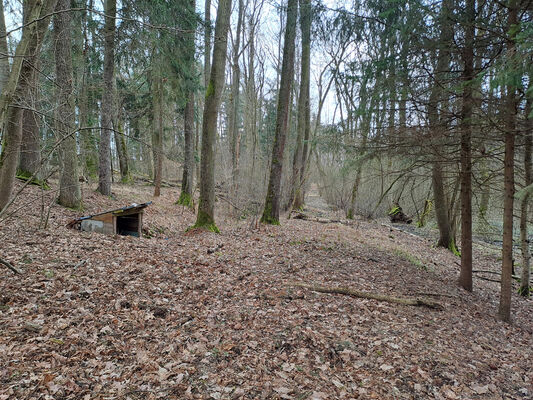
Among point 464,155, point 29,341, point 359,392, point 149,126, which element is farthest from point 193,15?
point 359,392

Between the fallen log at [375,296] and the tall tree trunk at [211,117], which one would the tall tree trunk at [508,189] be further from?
the tall tree trunk at [211,117]

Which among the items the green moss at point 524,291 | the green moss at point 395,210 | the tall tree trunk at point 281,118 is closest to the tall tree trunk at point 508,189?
the green moss at point 524,291

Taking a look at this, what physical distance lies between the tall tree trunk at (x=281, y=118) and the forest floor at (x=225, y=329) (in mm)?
3602

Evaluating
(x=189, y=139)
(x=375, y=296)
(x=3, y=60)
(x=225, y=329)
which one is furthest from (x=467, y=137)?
(x=189, y=139)

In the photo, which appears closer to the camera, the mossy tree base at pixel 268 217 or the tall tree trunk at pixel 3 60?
the tall tree trunk at pixel 3 60

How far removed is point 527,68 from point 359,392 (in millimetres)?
3884

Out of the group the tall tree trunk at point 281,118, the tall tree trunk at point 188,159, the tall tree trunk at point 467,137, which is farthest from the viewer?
the tall tree trunk at point 188,159

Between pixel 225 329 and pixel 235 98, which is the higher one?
pixel 235 98

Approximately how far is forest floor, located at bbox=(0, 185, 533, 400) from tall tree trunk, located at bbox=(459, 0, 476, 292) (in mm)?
642

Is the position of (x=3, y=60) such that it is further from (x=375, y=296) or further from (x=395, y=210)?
(x=395, y=210)

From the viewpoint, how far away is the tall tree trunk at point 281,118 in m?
9.45

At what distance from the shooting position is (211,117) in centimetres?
783

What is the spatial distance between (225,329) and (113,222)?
180 inches

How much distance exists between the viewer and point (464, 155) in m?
5.76
